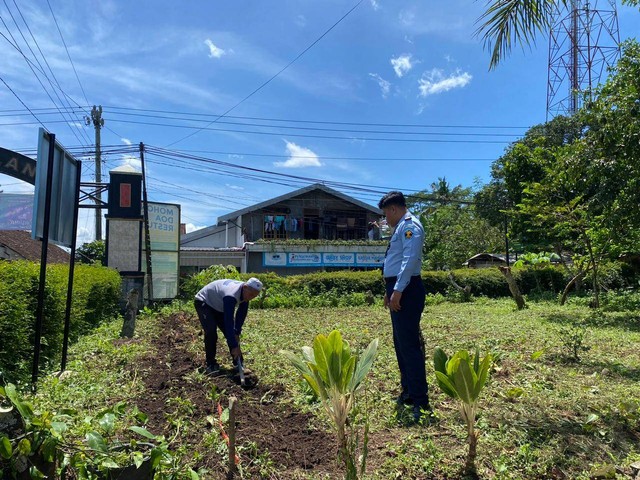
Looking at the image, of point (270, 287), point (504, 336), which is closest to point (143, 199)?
point (270, 287)

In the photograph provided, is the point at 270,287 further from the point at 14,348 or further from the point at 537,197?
the point at 14,348

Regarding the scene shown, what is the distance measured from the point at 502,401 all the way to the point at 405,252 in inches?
61.4

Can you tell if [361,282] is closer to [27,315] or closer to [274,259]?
[274,259]

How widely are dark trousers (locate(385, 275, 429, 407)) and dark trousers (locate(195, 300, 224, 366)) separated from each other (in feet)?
7.66

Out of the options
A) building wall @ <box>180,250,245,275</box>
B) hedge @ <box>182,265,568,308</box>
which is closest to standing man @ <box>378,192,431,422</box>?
hedge @ <box>182,265,568,308</box>

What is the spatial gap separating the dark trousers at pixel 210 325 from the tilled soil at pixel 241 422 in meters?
0.21

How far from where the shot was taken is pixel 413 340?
3.70 meters

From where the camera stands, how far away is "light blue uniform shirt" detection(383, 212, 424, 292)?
3594mm

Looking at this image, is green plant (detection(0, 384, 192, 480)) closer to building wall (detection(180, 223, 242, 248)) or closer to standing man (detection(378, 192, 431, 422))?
standing man (detection(378, 192, 431, 422))

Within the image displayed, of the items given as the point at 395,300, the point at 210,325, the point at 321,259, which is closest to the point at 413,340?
the point at 395,300

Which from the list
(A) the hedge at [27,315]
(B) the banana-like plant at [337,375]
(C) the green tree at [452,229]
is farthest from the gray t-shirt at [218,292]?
(C) the green tree at [452,229]

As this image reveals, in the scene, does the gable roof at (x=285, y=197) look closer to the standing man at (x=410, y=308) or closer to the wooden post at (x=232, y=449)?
the standing man at (x=410, y=308)

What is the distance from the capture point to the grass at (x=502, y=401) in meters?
2.81

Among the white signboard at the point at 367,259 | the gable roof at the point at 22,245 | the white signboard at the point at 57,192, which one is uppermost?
the gable roof at the point at 22,245
